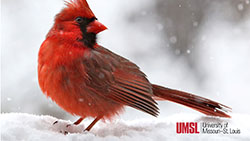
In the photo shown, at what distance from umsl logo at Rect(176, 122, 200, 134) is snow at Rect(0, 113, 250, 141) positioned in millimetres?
34

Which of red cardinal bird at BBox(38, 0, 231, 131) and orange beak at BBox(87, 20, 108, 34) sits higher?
orange beak at BBox(87, 20, 108, 34)

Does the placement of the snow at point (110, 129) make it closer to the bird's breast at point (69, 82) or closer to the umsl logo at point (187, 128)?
the umsl logo at point (187, 128)

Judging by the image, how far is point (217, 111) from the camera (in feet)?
9.64

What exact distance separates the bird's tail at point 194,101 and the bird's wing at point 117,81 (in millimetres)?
158

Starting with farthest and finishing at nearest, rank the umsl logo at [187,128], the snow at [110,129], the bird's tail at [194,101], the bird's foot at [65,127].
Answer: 1. the bird's tail at [194,101]
2. the bird's foot at [65,127]
3. the umsl logo at [187,128]
4. the snow at [110,129]

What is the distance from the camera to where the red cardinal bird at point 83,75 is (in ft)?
8.46

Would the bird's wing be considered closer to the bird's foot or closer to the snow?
the snow

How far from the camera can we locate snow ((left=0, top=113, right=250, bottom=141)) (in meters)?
2.25

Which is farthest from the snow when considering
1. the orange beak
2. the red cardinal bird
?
the orange beak

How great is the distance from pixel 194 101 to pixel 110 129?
2.33 feet

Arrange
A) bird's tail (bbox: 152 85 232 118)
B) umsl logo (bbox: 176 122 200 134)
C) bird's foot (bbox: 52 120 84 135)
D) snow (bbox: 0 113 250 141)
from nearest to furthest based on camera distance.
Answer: snow (bbox: 0 113 250 141) < umsl logo (bbox: 176 122 200 134) < bird's foot (bbox: 52 120 84 135) < bird's tail (bbox: 152 85 232 118)

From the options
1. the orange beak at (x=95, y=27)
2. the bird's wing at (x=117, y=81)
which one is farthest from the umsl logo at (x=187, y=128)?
the orange beak at (x=95, y=27)

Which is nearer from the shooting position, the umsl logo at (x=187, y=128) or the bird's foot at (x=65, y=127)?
the umsl logo at (x=187, y=128)

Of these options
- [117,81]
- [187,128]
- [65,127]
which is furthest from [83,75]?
[187,128]
